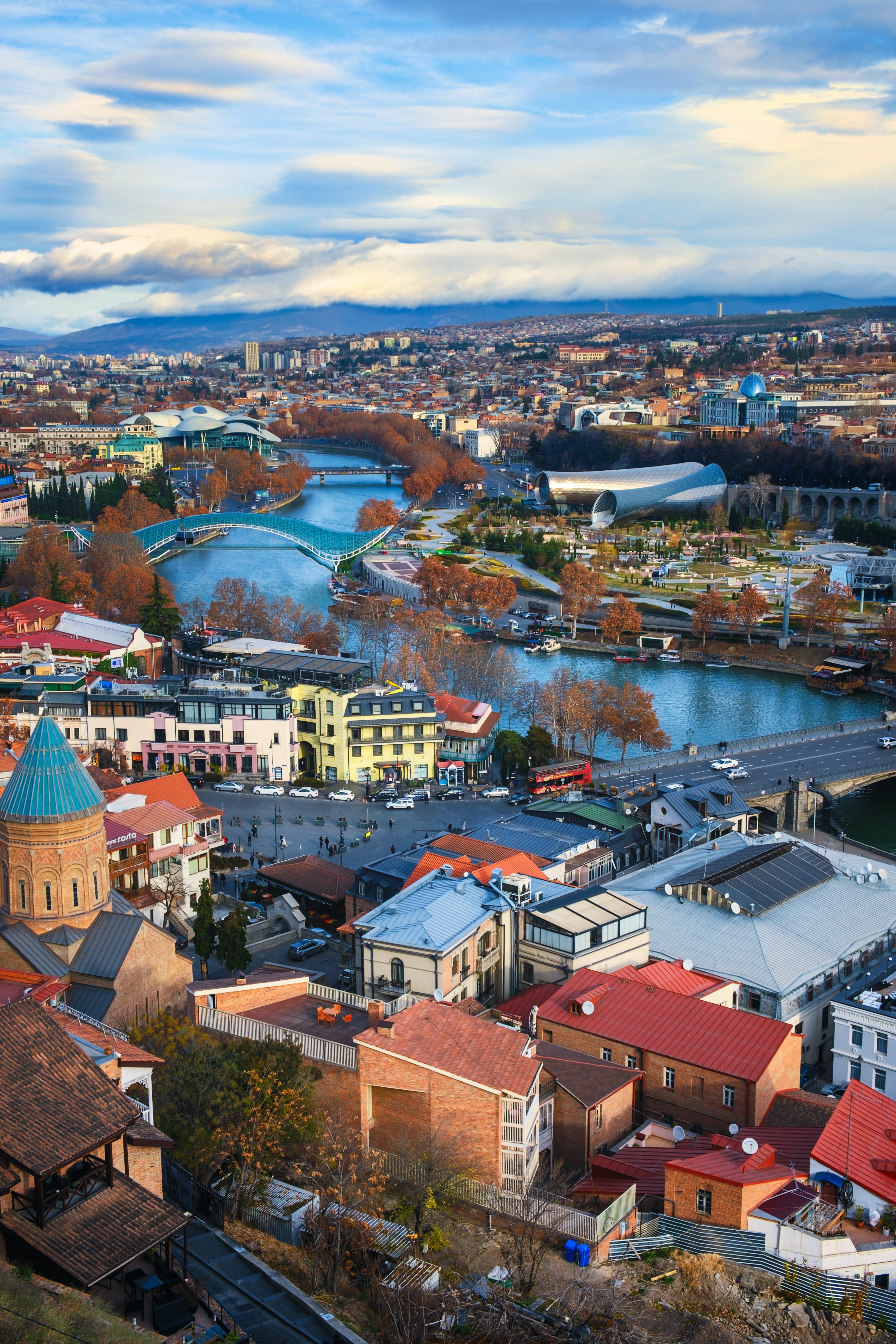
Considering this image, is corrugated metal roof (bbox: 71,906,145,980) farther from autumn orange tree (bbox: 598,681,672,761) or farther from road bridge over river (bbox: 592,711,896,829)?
autumn orange tree (bbox: 598,681,672,761)

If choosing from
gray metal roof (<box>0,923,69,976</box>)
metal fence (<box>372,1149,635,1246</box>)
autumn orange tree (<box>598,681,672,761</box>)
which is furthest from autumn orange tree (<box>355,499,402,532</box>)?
metal fence (<box>372,1149,635,1246</box>)

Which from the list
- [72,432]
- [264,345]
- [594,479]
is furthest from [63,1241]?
[264,345]

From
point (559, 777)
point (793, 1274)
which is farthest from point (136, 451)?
point (793, 1274)

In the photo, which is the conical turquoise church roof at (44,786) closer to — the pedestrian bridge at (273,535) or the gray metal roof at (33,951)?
the gray metal roof at (33,951)

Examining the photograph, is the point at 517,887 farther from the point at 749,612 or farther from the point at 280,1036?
the point at 749,612

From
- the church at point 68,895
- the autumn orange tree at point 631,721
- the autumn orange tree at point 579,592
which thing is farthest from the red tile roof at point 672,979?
the autumn orange tree at point 579,592

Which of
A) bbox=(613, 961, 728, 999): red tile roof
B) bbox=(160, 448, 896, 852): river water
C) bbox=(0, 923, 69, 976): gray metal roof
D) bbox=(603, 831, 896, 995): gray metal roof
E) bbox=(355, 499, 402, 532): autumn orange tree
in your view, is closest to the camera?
bbox=(0, 923, 69, 976): gray metal roof

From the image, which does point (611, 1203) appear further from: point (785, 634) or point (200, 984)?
point (785, 634)
